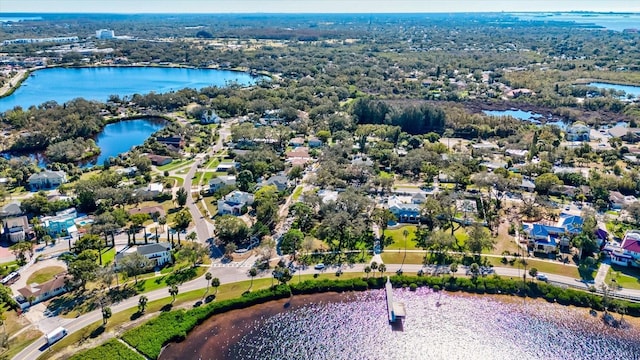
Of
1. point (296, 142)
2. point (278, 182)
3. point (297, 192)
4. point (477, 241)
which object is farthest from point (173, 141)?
point (477, 241)

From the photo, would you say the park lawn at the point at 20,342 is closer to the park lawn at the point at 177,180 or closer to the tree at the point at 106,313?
the tree at the point at 106,313

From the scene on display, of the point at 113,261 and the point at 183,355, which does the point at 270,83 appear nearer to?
the point at 113,261

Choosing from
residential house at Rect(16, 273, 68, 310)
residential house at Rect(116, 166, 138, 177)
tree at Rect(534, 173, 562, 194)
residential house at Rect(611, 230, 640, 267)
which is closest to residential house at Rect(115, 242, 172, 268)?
residential house at Rect(16, 273, 68, 310)

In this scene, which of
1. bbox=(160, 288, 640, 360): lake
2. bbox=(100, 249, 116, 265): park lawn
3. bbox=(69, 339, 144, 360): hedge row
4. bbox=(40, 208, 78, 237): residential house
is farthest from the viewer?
bbox=(40, 208, 78, 237): residential house

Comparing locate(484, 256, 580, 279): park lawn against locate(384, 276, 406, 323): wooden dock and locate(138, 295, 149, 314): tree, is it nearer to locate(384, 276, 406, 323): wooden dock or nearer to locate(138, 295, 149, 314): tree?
locate(384, 276, 406, 323): wooden dock

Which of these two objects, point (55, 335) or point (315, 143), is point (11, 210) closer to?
point (55, 335)

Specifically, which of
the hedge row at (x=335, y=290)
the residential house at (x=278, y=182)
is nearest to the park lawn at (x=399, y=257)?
the hedge row at (x=335, y=290)

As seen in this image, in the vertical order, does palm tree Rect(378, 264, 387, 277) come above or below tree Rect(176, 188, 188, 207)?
Answer: below
